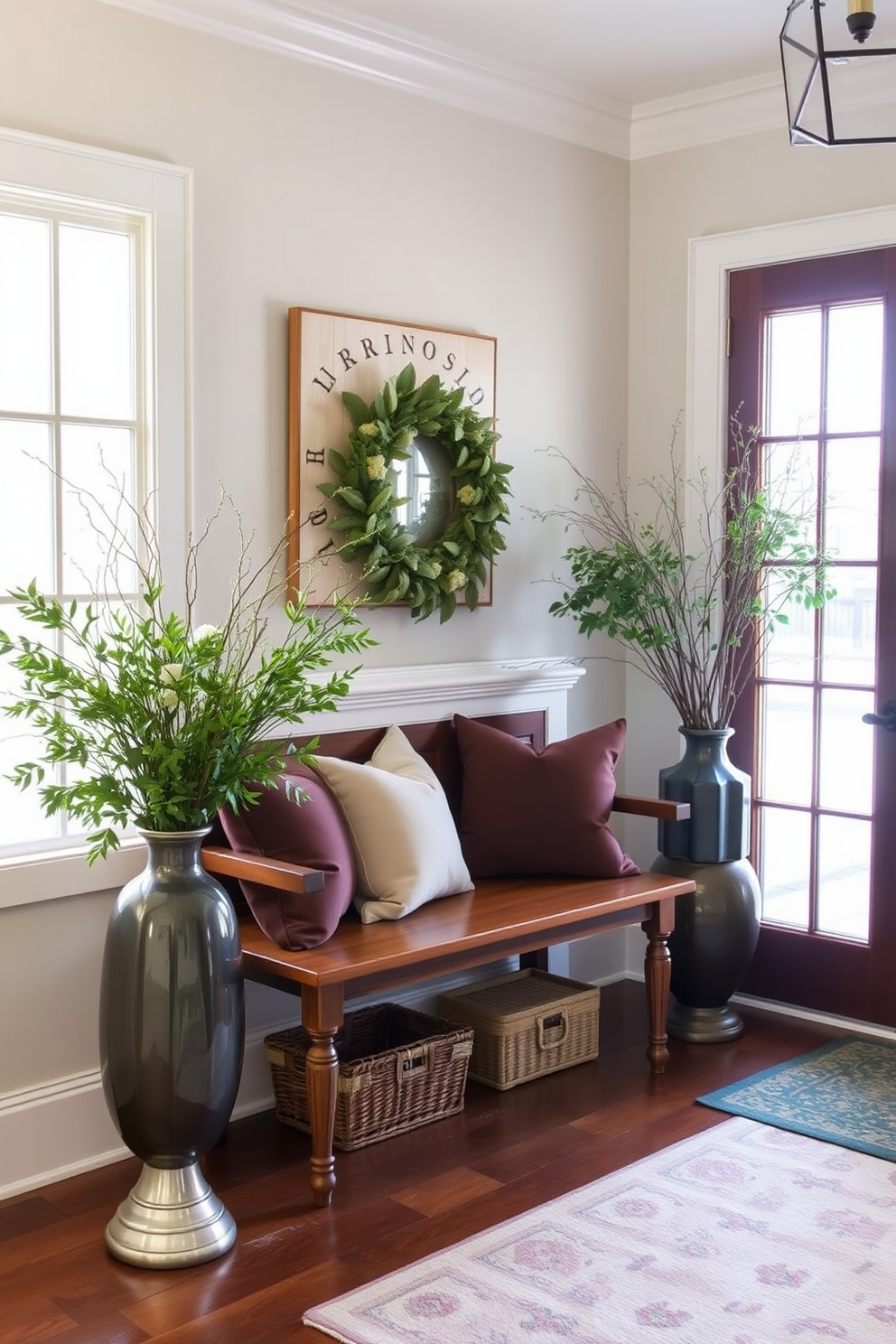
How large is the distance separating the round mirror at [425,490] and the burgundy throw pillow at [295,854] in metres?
0.88

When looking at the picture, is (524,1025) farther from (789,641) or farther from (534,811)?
(789,641)

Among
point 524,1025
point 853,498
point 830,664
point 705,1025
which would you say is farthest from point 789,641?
point 524,1025

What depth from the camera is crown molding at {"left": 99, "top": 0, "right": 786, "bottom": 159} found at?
11.0ft

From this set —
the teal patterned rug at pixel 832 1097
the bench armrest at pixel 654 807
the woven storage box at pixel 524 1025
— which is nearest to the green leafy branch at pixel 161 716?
the woven storage box at pixel 524 1025

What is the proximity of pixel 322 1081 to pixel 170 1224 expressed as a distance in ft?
1.37

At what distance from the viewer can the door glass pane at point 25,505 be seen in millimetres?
3041

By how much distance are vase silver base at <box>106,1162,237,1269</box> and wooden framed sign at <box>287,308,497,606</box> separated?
1.40 m

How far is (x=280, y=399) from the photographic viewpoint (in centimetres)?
353

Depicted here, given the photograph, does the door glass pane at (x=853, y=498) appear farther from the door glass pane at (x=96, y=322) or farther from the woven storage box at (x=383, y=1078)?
the door glass pane at (x=96, y=322)

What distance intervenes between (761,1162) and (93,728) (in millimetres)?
1836

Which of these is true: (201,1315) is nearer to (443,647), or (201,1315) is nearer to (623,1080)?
(623,1080)

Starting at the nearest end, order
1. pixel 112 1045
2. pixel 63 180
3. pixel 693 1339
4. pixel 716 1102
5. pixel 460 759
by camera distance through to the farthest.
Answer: pixel 693 1339 → pixel 112 1045 → pixel 63 180 → pixel 716 1102 → pixel 460 759

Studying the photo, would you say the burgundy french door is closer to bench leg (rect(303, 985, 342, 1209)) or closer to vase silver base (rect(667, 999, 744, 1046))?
vase silver base (rect(667, 999, 744, 1046))

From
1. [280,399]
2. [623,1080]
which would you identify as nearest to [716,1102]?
[623,1080]
